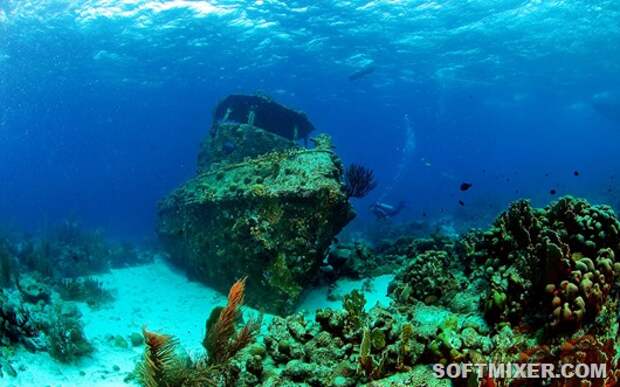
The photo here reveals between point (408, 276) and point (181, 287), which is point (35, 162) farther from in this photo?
point (408, 276)

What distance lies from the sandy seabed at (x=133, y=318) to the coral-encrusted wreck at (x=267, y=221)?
77 cm

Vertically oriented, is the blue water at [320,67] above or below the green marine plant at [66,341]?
above

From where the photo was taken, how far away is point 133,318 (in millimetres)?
10352

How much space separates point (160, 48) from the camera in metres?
30.3

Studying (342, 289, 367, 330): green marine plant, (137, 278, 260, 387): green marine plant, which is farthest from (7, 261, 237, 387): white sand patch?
(342, 289, 367, 330): green marine plant

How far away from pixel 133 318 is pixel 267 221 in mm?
4248

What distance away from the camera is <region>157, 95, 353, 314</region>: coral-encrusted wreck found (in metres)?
9.71

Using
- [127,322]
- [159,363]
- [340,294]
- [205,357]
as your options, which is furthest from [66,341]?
[340,294]

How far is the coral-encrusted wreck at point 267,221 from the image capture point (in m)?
9.71

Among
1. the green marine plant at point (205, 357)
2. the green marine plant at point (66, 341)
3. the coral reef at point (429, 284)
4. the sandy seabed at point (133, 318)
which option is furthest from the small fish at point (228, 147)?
the green marine plant at point (205, 357)

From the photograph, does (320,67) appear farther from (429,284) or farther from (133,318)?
(429,284)

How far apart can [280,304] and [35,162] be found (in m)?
119

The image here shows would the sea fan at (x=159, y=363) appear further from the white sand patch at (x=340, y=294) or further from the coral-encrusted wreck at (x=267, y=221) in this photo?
the white sand patch at (x=340, y=294)

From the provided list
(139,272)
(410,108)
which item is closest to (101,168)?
(410,108)
